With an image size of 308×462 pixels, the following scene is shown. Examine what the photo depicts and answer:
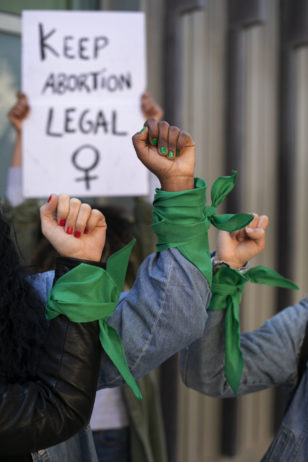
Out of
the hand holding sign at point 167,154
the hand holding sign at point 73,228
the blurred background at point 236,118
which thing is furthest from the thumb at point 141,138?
the blurred background at point 236,118

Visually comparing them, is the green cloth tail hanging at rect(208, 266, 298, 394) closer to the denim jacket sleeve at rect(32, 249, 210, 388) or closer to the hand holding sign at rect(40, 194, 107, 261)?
the denim jacket sleeve at rect(32, 249, 210, 388)

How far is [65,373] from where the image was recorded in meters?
0.69

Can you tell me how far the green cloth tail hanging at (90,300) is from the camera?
0.71 metres

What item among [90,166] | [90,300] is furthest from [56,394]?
[90,166]

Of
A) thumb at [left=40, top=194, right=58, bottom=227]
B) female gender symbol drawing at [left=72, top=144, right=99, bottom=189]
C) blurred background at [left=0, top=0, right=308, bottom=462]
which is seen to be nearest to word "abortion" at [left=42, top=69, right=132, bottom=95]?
female gender symbol drawing at [left=72, top=144, right=99, bottom=189]

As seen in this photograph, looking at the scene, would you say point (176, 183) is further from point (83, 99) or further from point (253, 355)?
point (83, 99)

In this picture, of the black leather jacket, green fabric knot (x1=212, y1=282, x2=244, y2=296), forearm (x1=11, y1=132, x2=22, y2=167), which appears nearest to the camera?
the black leather jacket

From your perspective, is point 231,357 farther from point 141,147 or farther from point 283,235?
point 283,235

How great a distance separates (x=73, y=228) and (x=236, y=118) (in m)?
1.76

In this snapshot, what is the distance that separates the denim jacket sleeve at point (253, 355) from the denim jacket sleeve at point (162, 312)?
0.64ft

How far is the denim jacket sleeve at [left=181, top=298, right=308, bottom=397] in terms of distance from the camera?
0.98 meters

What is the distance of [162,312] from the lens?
2.51 feet

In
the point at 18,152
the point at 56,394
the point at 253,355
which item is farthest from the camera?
the point at 18,152

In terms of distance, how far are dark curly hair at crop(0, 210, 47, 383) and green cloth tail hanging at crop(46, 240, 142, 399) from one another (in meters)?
0.07
